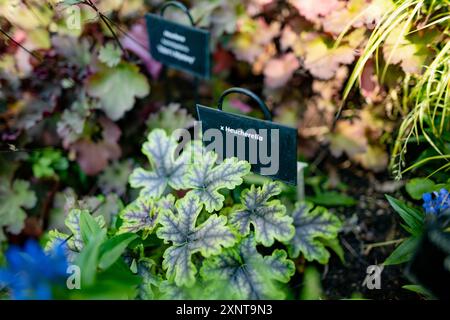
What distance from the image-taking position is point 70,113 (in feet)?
6.06

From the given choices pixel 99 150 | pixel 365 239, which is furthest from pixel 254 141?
pixel 99 150

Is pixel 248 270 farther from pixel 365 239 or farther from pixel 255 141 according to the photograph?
pixel 365 239

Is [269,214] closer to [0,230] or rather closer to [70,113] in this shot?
[70,113]

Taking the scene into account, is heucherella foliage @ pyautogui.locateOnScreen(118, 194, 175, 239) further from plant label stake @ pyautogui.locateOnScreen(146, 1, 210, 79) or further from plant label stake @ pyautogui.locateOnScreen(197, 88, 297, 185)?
plant label stake @ pyautogui.locateOnScreen(146, 1, 210, 79)

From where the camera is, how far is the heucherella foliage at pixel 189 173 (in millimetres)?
1293

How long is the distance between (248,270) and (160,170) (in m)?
0.45

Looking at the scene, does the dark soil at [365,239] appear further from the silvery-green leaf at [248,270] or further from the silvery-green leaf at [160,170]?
the silvery-green leaf at [160,170]

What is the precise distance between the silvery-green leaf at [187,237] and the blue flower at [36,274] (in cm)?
25

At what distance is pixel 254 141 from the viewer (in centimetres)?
136

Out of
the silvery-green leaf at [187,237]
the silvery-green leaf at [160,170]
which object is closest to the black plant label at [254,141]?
the silvery-green leaf at [160,170]

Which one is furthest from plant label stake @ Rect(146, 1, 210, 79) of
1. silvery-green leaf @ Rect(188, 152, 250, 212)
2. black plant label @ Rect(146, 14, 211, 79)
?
silvery-green leaf @ Rect(188, 152, 250, 212)
